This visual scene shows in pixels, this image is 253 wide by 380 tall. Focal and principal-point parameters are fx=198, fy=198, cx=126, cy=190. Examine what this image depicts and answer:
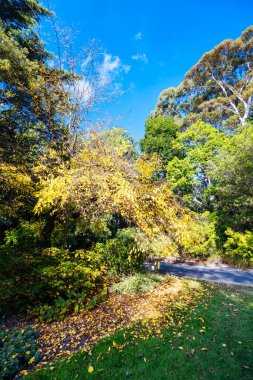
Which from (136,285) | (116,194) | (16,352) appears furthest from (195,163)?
(16,352)

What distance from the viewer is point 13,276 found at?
14.0ft

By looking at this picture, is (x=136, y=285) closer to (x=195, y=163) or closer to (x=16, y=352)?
(x=16, y=352)

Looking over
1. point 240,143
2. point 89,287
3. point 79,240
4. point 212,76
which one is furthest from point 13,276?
point 212,76

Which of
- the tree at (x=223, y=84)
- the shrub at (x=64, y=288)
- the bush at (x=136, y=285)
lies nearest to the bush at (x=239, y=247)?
the bush at (x=136, y=285)

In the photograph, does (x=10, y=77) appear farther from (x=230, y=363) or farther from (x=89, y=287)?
(x=230, y=363)

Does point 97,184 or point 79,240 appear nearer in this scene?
point 97,184

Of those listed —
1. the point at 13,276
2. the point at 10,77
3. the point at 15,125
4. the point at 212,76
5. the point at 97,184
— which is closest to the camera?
the point at 97,184

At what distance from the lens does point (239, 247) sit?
376 inches

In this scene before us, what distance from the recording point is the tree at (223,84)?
1541cm

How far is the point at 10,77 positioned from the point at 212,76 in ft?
Result: 57.0

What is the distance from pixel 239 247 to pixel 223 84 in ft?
46.9

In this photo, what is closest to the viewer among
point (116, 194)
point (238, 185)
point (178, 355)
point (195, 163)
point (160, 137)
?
point (178, 355)

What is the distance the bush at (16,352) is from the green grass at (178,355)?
11.5 inches

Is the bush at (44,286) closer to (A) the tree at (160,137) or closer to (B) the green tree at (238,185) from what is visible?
(B) the green tree at (238,185)
